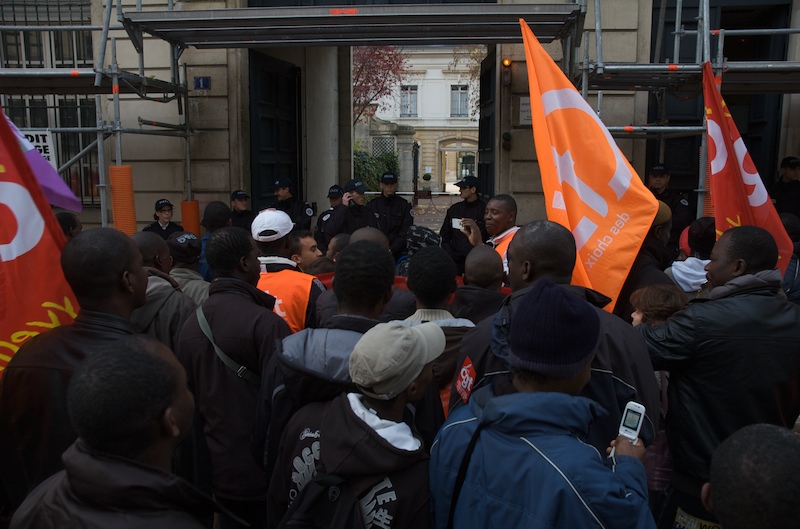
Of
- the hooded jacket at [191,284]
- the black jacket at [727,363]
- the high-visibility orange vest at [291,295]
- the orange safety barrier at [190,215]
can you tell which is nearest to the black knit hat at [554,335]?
the black jacket at [727,363]

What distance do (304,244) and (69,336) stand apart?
2.70m

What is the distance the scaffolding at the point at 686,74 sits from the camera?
6004 mm

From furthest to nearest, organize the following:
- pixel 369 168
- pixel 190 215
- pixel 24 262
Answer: pixel 369 168 < pixel 190 215 < pixel 24 262

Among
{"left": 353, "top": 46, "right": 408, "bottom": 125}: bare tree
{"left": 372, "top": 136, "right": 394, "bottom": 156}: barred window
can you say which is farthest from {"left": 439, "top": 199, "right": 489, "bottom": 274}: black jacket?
{"left": 372, "top": 136, "right": 394, "bottom": 156}: barred window

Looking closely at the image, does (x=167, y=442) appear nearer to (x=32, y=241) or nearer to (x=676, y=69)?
(x=32, y=241)

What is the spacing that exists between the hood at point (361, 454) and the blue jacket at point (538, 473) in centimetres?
18

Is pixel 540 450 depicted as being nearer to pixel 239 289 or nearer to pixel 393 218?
pixel 239 289

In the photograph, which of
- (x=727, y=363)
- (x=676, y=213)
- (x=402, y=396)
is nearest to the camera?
(x=402, y=396)

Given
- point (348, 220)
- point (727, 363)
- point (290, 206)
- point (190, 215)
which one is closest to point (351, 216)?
point (348, 220)

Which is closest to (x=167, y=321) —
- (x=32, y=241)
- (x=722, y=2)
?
(x=32, y=241)

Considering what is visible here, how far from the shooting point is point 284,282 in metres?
3.80

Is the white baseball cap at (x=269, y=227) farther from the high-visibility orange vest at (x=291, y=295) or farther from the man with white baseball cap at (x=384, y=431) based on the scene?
the man with white baseball cap at (x=384, y=431)

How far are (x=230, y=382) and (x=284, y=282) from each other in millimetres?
890

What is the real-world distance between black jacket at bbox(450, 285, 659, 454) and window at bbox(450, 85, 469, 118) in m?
50.0
